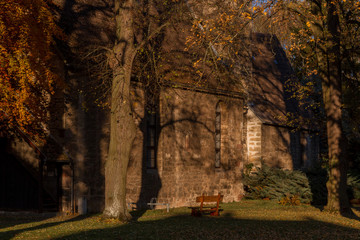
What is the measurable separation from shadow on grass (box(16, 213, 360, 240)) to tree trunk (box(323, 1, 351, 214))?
278 cm

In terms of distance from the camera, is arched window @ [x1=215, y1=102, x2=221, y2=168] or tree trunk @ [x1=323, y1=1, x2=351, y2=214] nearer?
tree trunk @ [x1=323, y1=1, x2=351, y2=214]

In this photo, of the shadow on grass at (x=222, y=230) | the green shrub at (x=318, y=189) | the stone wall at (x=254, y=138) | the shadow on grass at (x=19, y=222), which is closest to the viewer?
the shadow on grass at (x=222, y=230)

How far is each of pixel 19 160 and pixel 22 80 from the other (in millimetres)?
4738

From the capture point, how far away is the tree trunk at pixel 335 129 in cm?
1658

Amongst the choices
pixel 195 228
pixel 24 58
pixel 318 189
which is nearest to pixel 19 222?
pixel 24 58

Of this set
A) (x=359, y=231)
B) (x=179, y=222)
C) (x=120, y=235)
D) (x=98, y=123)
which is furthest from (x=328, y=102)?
(x=120, y=235)

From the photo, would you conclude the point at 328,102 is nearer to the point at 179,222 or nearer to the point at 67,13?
the point at 179,222

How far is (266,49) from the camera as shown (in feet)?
108

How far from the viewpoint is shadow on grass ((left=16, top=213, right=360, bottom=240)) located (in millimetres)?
11141

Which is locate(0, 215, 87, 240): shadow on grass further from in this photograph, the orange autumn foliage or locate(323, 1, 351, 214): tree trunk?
locate(323, 1, 351, 214): tree trunk

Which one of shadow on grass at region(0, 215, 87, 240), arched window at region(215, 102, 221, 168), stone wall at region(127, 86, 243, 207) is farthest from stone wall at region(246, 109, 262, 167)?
shadow on grass at region(0, 215, 87, 240)

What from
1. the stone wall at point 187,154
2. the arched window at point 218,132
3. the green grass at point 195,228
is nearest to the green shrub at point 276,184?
the stone wall at point 187,154

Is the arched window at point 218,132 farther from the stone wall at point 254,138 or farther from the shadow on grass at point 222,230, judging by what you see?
the shadow on grass at point 222,230

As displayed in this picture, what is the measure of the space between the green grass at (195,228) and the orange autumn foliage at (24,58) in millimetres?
3483
